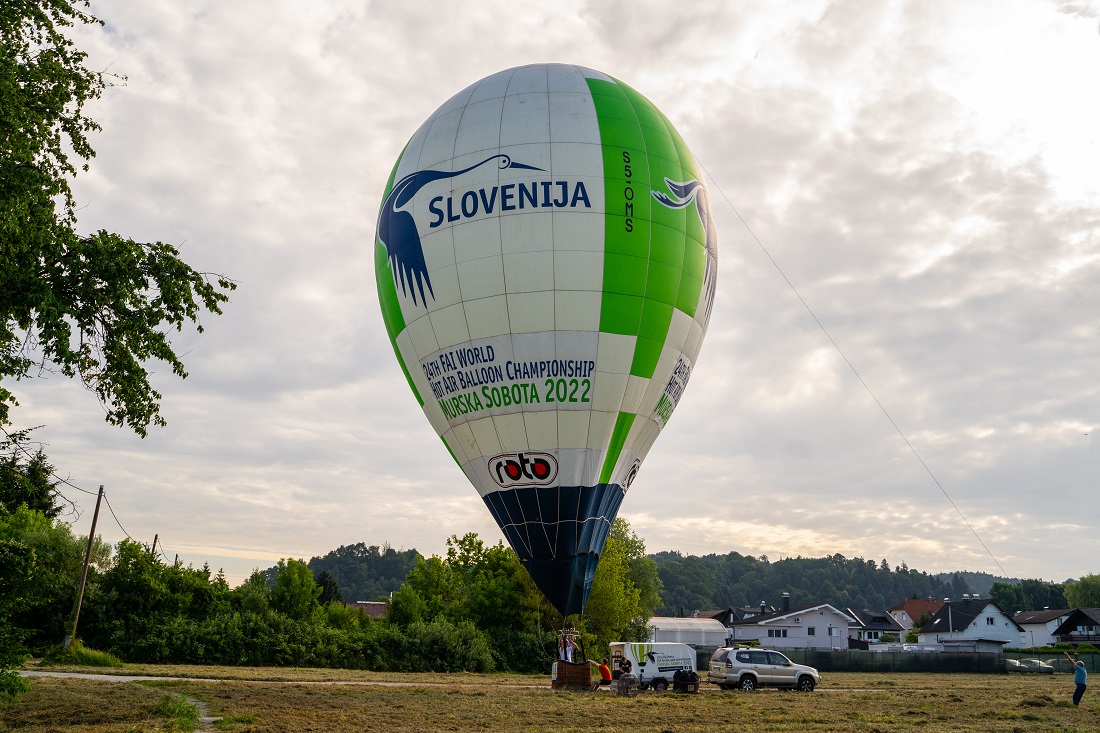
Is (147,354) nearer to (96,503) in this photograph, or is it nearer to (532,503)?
(532,503)

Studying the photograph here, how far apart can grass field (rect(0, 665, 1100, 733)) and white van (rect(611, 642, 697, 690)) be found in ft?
4.87

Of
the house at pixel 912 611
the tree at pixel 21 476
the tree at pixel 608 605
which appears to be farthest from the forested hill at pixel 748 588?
the tree at pixel 21 476

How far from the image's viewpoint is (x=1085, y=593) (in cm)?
11544

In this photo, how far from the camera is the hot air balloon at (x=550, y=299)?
21547mm

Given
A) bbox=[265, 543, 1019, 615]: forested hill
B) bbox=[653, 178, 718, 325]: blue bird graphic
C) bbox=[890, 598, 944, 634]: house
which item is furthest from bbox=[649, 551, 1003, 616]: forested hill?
bbox=[653, 178, 718, 325]: blue bird graphic

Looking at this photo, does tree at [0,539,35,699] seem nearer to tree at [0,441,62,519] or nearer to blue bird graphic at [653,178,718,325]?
tree at [0,441,62,519]

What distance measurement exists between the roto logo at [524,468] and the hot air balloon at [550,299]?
39 millimetres

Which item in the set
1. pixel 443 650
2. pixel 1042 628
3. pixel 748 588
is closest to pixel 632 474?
pixel 443 650

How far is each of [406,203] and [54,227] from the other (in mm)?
11831

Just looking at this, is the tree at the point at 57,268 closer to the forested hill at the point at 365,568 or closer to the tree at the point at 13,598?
the tree at the point at 13,598

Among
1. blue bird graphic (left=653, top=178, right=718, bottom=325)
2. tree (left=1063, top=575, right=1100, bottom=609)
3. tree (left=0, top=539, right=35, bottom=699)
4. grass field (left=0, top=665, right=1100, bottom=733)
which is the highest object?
blue bird graphic (left=653, top=178, right=718, bottom=325)

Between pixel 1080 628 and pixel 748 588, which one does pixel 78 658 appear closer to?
pixel 1080 628

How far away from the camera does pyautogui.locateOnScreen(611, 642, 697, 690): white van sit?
28375 millimetres

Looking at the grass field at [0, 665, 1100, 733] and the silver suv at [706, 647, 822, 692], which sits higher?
the silver suv at [706, 647, 822, 692]
